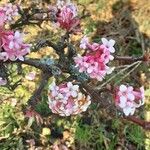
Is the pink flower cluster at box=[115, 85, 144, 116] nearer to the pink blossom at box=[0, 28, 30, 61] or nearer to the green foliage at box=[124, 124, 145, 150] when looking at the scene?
the pink blossom at box=[0, 28, 30, 61]

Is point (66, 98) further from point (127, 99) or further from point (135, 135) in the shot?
point (135, 135)

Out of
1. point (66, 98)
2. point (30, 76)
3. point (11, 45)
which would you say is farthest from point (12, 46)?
point (30, 76)

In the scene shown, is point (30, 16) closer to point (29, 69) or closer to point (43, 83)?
point (43, 83)

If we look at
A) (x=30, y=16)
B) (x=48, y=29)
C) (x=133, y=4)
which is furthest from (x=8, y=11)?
(x=133, y=4)

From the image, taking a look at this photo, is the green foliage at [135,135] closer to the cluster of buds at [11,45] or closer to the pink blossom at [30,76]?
the pink blossom at [30,76]

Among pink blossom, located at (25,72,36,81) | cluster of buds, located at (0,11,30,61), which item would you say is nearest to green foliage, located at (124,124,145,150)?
pink blossom, located at (25,72,36,81)

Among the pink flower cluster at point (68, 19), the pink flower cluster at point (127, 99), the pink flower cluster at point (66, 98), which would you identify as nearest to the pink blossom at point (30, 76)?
the pink flower cluster at point (68, 19)
